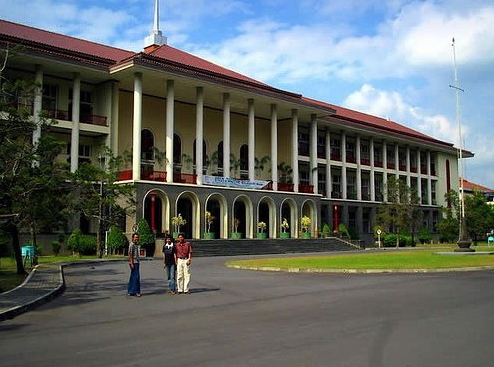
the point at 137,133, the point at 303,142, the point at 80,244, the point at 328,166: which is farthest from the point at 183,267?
the point at 328,166

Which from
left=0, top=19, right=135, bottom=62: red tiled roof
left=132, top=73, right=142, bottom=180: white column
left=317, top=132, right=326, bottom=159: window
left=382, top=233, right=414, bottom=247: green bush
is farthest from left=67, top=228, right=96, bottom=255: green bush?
left=382, top=233, right=414, bottom=247: green bush

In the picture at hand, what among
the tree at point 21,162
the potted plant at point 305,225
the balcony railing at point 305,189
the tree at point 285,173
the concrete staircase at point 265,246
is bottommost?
the concrete staircase at point 265,246

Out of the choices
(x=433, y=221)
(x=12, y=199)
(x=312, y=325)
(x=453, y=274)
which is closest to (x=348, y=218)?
(x=433, y=221)

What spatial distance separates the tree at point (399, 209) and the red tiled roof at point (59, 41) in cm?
2957

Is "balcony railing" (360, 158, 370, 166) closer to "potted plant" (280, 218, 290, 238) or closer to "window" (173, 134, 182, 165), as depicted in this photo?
"potted plant" (280, 218, 290, 238)

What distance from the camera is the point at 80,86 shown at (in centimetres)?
3997

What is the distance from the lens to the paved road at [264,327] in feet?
22.1

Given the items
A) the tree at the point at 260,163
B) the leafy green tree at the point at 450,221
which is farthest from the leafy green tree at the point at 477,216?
the tree at the point at 260,163

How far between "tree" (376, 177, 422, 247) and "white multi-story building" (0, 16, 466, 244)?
9.97 ft

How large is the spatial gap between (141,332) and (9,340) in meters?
1.90

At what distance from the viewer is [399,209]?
185ft

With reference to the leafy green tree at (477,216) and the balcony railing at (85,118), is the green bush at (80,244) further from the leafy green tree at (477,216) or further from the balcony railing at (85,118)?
the leafy green tree at (477,216)

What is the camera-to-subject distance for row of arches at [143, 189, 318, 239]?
127 ft

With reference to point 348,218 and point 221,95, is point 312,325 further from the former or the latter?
point 348,218
